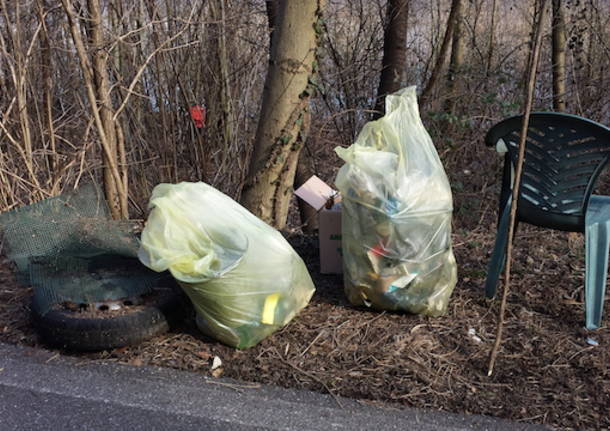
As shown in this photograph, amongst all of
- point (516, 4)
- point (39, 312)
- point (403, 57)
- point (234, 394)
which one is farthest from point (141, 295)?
point (516, 4)

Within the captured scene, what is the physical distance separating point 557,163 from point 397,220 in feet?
2.99

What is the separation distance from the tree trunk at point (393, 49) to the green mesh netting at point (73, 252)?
10.1 feet

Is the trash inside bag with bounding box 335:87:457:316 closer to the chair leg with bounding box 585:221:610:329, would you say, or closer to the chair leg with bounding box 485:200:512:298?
the chair leg with bounding box 485:200:512:298

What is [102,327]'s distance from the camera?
2814 mm

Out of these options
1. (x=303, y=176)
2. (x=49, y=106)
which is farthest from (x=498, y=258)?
(x=49, y=106)

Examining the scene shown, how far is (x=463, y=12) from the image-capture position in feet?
23.2

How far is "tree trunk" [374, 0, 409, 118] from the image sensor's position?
5.79 metres

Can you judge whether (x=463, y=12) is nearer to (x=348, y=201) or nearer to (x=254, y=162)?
(x=254, y=162)

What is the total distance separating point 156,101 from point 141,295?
2201 millimetres

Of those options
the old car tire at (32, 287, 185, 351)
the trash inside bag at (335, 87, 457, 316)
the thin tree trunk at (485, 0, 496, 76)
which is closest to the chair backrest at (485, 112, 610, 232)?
the trash inside bag at (335, 87, 457, 316)

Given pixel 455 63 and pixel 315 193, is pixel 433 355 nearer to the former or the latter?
pixel 315 193

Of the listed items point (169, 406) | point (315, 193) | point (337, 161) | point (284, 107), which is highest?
point (284, 107)

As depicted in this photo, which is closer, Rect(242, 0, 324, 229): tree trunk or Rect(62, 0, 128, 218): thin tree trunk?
Rect(62, 0, 128, 218): thin tree trunk

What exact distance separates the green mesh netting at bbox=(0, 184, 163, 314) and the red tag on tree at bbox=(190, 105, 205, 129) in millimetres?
1308
